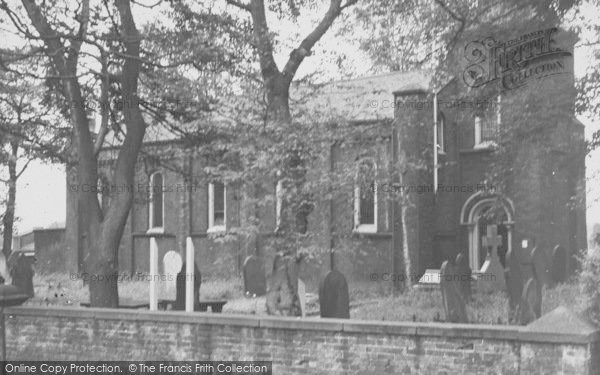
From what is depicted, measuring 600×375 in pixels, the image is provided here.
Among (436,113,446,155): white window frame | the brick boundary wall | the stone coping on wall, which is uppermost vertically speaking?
(436,113,446,155): white window frame

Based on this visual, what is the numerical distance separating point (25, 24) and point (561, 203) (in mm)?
17523

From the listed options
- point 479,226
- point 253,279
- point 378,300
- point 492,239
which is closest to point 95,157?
point 253,279

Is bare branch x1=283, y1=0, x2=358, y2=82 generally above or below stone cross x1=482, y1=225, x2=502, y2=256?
above

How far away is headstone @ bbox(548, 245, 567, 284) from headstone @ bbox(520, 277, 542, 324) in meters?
9.72

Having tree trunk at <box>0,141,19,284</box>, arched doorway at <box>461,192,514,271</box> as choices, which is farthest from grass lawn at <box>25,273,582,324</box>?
arched doorway at <box>461,192,514,271</box>

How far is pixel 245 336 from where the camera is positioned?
880 centimetres

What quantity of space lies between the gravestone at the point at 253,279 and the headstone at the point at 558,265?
8.15 meters

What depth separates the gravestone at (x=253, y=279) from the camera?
2039 centimetres

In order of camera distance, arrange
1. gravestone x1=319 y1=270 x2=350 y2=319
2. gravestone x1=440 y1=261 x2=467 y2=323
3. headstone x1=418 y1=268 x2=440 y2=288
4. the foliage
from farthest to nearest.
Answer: headstone x1=418 y1=268 x2=440 y2=288 < gravestone x1=440 y1=261 x2=467 y2=323 < gravestone x1=319 y1=270 x2=350 y2=319 < the foliage

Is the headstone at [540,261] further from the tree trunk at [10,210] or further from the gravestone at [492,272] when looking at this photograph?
the tree trunk at [10,210]

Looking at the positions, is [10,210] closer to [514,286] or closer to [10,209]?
[10,209]

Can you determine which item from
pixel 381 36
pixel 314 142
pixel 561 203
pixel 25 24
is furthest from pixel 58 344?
pixel 561 203

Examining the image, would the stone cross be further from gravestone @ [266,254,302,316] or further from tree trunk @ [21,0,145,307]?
tree trunk @ [21,0,145,307]

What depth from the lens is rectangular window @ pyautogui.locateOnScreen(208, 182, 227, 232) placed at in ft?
97.9
